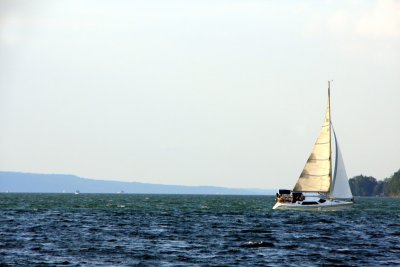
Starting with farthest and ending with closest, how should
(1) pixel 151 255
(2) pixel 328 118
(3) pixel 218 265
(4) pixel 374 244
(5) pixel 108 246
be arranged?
1. (2) pixel 328 118
2. (4) pixel 374 244
3. (5) pixel 108 246
4. (1) pixel 151 255
5. (3) pixel 218 265

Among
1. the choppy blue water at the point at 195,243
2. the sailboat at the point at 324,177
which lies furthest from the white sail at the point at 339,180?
the choppy blue water at the point at 195,243

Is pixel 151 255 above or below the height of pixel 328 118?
below

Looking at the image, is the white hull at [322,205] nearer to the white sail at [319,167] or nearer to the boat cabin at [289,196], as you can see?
the boat cabin at [289,196]

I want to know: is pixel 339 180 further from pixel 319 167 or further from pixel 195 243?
pixel 195 243

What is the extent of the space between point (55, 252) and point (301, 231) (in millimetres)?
28589

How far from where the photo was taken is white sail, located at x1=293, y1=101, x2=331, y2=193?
388 feet

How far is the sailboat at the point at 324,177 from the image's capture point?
387 ft

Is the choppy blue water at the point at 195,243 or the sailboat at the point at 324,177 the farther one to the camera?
the sailboat at the point at 324,177

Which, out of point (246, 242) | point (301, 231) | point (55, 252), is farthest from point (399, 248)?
point (55, 252)

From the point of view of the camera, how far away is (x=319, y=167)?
11850cm

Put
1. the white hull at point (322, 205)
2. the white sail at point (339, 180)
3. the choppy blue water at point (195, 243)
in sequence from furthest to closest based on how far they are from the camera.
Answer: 1. the white sail at point (339, 180)
2. the white hull at point (322, 205)
3. the choppy blue water at point (195, 243)

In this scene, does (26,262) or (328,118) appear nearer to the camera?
(26,262)

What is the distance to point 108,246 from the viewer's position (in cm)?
6281

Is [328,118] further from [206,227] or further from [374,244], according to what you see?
[374,244]
